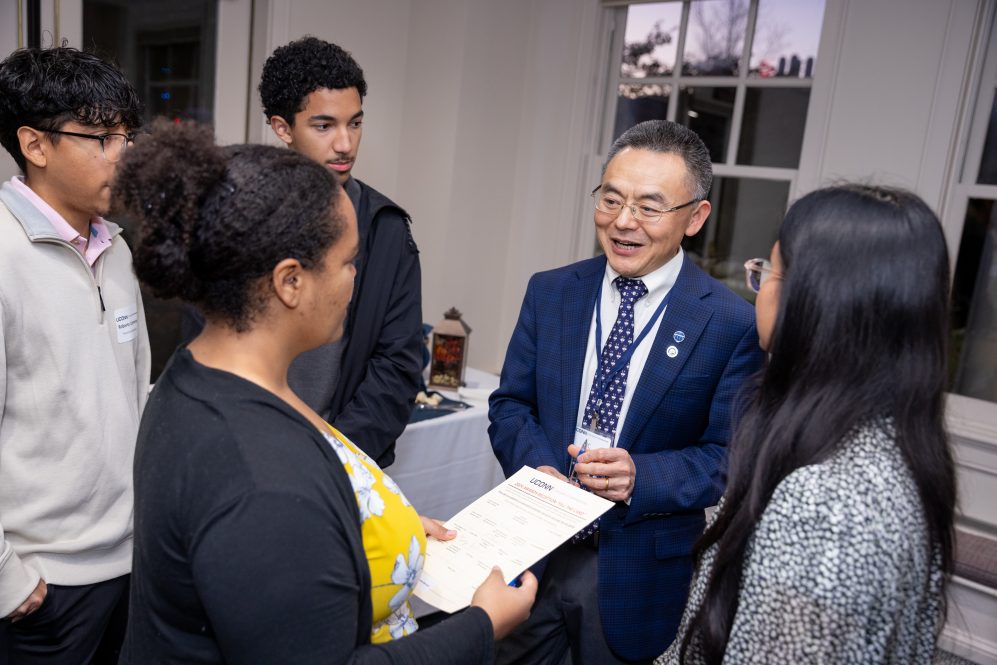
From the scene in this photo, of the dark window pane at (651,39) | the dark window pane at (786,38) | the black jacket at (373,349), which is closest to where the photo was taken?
the black jacket at (373,349)

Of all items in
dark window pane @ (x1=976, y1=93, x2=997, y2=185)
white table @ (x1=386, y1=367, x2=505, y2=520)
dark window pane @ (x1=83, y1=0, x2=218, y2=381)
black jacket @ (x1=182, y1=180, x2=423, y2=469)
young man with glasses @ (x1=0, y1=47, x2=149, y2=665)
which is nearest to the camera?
young man with glasses @ (x1=0, y1=47, x2=149, y2=665)

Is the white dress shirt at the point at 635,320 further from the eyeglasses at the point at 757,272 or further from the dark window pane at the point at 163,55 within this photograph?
the dark window pane at the point at 163,55

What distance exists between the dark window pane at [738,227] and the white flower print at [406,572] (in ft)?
10.1

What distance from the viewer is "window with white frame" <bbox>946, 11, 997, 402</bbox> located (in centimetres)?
292

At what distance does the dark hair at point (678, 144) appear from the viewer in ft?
4.81

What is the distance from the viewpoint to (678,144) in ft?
4.82

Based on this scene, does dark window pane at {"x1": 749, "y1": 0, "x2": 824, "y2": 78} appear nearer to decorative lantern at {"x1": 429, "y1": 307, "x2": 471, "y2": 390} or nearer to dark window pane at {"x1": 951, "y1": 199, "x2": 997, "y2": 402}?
dark window pane at {"x1": 951, "y1": 199, "x2": 997, "y2": 402}

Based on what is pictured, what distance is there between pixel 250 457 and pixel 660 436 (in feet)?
3.09

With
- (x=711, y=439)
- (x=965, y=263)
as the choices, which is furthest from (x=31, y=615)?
(x=965, y=263)

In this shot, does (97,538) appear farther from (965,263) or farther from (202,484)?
(965,263)

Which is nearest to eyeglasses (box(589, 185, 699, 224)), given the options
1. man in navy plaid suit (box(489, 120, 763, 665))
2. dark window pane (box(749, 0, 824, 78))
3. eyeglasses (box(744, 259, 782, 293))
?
man in navy plaid suit (box(489, 120, 763, 665))

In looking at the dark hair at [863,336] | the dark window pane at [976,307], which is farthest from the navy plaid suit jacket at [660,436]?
the dark window pane at [976,307]

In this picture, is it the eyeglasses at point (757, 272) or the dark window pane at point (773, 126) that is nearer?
the eyeglasses at point (757, 272)

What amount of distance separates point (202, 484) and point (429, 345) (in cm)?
242
